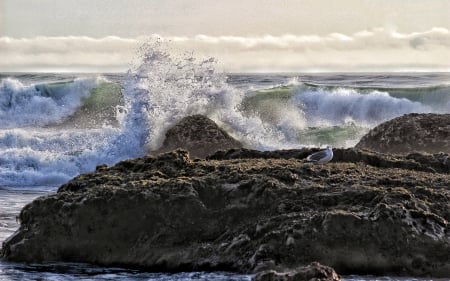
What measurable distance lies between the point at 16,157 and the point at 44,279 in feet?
39.0

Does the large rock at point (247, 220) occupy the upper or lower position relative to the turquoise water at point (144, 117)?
upper

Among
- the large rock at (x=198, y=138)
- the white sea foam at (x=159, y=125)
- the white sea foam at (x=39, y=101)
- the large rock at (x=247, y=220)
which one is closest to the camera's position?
the large rock at (x=247, y=220)

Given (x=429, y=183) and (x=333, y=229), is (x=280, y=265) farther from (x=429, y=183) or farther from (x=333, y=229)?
(x=429, y=183)

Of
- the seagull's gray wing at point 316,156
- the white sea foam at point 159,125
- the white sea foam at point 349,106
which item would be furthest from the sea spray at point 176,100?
the seagull's gray wing at point 316,156

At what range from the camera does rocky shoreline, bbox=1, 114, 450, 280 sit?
29.7 ft

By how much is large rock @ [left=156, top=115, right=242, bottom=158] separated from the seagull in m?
6.27

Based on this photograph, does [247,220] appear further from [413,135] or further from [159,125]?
[159,125]

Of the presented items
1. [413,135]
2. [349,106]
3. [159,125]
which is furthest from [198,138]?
[349,106]

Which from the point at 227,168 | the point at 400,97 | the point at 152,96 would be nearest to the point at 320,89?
the point at 400,97

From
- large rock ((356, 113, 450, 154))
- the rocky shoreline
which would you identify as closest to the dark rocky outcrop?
the rocky shoreline

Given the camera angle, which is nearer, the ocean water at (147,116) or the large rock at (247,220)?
the large rock at (247,220)

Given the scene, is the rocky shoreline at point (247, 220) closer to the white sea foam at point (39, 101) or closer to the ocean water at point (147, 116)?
the ocean water at point (147, 116)

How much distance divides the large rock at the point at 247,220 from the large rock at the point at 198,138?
6.65m

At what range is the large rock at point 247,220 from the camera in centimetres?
905
